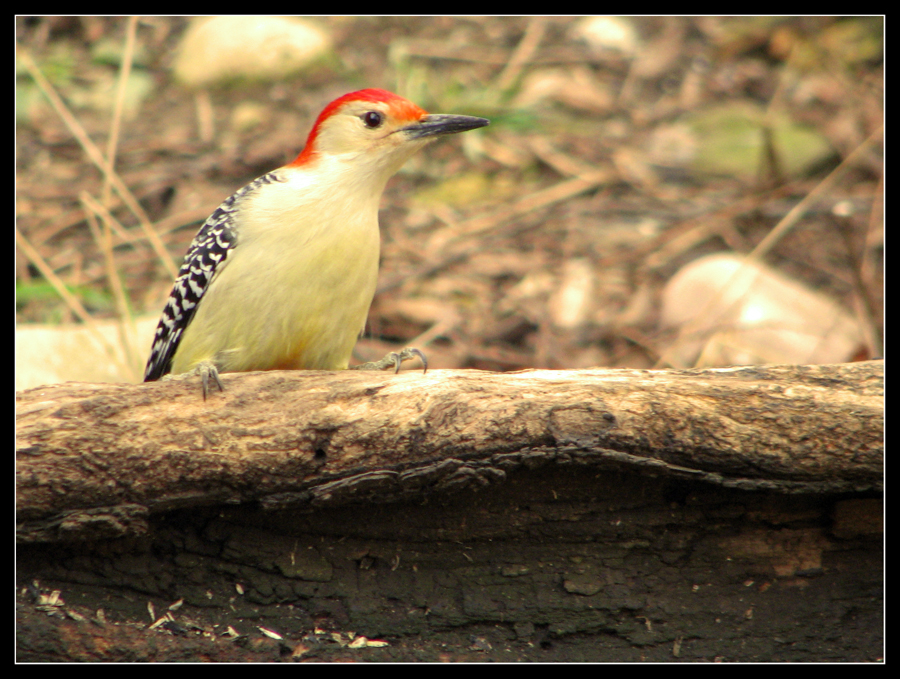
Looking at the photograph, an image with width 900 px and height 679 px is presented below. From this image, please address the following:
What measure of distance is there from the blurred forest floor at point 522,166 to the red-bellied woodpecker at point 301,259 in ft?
6.15

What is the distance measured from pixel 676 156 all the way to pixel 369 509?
20.7 ft

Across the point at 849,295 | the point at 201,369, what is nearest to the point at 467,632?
the point at 201,369

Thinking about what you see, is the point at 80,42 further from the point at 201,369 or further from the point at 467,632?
the point at 467,632

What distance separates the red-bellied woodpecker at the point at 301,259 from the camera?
3.58 metres

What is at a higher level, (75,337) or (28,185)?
(28,185)

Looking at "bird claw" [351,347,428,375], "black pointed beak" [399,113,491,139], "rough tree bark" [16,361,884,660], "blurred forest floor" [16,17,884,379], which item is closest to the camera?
"rough tree bark" [16,361,884,660]

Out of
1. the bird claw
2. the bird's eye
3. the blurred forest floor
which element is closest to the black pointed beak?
the bird's eye

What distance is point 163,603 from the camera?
280cm

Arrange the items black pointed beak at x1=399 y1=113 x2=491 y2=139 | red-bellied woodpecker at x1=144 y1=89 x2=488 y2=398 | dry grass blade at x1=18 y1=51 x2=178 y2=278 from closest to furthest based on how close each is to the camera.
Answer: red-bellied woodpecker at x1=144 y1=89 x2=488 y2=398
black pointed beak at x1=399 y1=113 x2=491 y2=139
dry grass blade at x1=18 y1=51 x2=178 y2=278

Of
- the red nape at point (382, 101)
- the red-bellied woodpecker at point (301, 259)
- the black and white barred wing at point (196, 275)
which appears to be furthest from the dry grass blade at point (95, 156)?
the red nape at point (382, 101)

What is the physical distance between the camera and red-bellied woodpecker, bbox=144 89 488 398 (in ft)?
11.7

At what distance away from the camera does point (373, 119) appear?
4008 millimetres

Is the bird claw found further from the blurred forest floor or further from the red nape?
the blurred forest floor

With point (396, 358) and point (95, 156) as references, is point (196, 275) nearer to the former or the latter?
point (396, 358)
